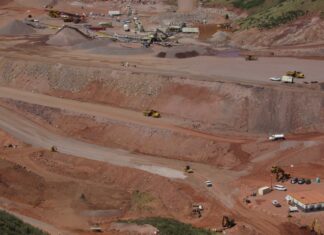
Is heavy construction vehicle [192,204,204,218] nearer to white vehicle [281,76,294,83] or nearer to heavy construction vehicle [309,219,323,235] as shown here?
heavy construction vehicle [309,219,323,235]

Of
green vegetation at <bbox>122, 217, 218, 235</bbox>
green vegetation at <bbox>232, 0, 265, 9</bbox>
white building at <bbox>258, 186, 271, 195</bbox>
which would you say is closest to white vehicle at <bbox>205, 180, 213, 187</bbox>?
white building at <bbox>258, 186, 271, 195</bbox>

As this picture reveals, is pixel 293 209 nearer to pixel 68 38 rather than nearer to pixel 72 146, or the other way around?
pixel 72 146

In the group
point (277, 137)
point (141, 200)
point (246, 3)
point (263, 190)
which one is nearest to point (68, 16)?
point (246, 3)

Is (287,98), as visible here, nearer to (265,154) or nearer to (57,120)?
(265,154)

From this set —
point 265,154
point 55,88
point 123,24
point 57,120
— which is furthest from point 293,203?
point 123,24

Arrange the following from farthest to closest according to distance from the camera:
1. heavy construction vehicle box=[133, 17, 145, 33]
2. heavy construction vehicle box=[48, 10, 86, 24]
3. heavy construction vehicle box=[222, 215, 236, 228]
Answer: heavy construction vehicle box=[48, 10, 86, 24] < heavy construction vehicle box=[133, 17, 145, 33] < heavy construction vehicle box=[222, 215, 236, 228]

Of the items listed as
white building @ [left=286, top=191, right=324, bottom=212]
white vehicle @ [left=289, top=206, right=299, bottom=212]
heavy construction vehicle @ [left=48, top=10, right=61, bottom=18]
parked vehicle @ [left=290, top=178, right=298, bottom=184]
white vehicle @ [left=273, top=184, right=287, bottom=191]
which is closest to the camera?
white building @ [left=286, top=191, right=324, bottom=212]

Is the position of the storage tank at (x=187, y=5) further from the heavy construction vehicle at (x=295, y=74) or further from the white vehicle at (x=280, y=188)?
the white vehicle at (x=280, y=188)
